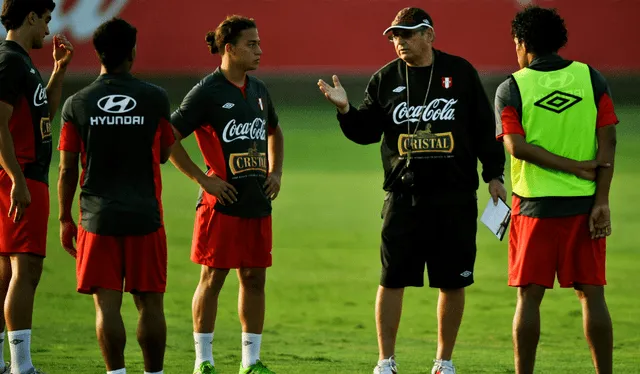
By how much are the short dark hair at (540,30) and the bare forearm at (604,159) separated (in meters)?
0.45

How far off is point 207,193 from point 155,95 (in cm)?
86

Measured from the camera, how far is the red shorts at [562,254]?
194 inches


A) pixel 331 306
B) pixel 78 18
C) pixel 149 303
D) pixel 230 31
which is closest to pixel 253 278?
pixel 149 303

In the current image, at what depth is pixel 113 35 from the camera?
4.86 m

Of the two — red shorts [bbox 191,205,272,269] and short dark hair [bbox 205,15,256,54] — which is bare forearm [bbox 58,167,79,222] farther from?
short dark hair [bbox 205,15,256,54]

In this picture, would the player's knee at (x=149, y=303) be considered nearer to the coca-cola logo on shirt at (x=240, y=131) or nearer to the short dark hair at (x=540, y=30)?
the coca-cola logo on shirt at (x=240, y=131)

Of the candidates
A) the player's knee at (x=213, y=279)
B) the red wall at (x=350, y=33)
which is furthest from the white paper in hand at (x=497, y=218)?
the red wall at (x=350, y=33)

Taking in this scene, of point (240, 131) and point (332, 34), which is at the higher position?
point (332, 34)

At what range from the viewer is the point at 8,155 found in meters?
5.17

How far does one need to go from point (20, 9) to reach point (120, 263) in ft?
4.72

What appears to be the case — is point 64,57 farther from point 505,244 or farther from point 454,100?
point 505,244

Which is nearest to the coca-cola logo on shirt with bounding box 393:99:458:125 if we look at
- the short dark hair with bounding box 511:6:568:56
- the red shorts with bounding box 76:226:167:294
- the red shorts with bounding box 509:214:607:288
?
the short dark hair with bounding box 511:6:568:56

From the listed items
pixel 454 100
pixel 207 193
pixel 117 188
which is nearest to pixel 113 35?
pixel 117 188

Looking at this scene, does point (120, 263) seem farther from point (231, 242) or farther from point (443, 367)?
point (443, 367)
